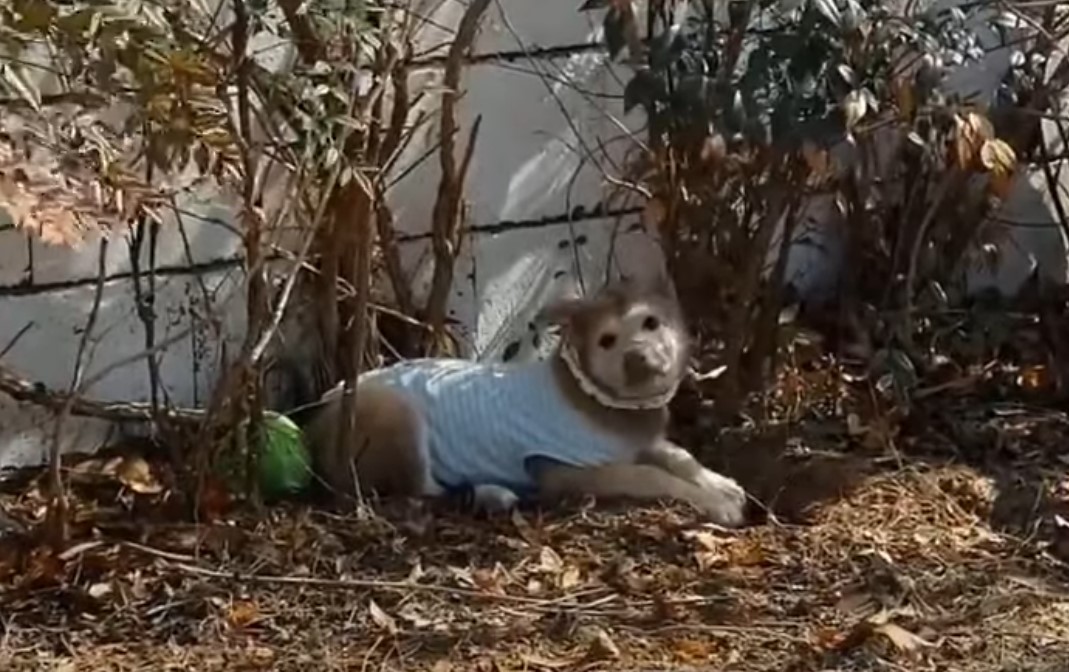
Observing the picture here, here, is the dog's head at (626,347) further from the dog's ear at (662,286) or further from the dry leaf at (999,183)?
the dry leaf at (999,183)

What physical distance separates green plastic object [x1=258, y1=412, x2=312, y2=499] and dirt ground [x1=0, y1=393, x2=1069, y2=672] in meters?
0.07

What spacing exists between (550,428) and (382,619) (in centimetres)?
82

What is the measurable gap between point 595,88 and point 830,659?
223 cm

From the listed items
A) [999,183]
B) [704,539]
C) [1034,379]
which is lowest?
[704,539]

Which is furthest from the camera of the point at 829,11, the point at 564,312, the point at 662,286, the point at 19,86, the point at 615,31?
Result: the point at 662,286

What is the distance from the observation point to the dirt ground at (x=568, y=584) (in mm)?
4250

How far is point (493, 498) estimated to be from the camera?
16.6 feet

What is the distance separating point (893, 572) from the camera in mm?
4629

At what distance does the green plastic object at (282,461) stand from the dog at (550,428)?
5 cm

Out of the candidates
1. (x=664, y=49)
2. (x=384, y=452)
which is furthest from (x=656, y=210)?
(x=384, y=452)

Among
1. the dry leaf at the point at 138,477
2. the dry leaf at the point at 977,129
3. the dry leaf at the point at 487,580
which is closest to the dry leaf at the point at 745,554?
the dry leaf at the point at 487,580

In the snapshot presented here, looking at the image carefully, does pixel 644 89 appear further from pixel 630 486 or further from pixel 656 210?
pixel 630 486

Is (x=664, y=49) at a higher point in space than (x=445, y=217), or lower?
higher

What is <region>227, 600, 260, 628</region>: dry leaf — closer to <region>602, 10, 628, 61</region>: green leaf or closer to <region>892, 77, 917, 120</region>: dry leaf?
<region>602, 10, 628, 61</region>: green leaf
